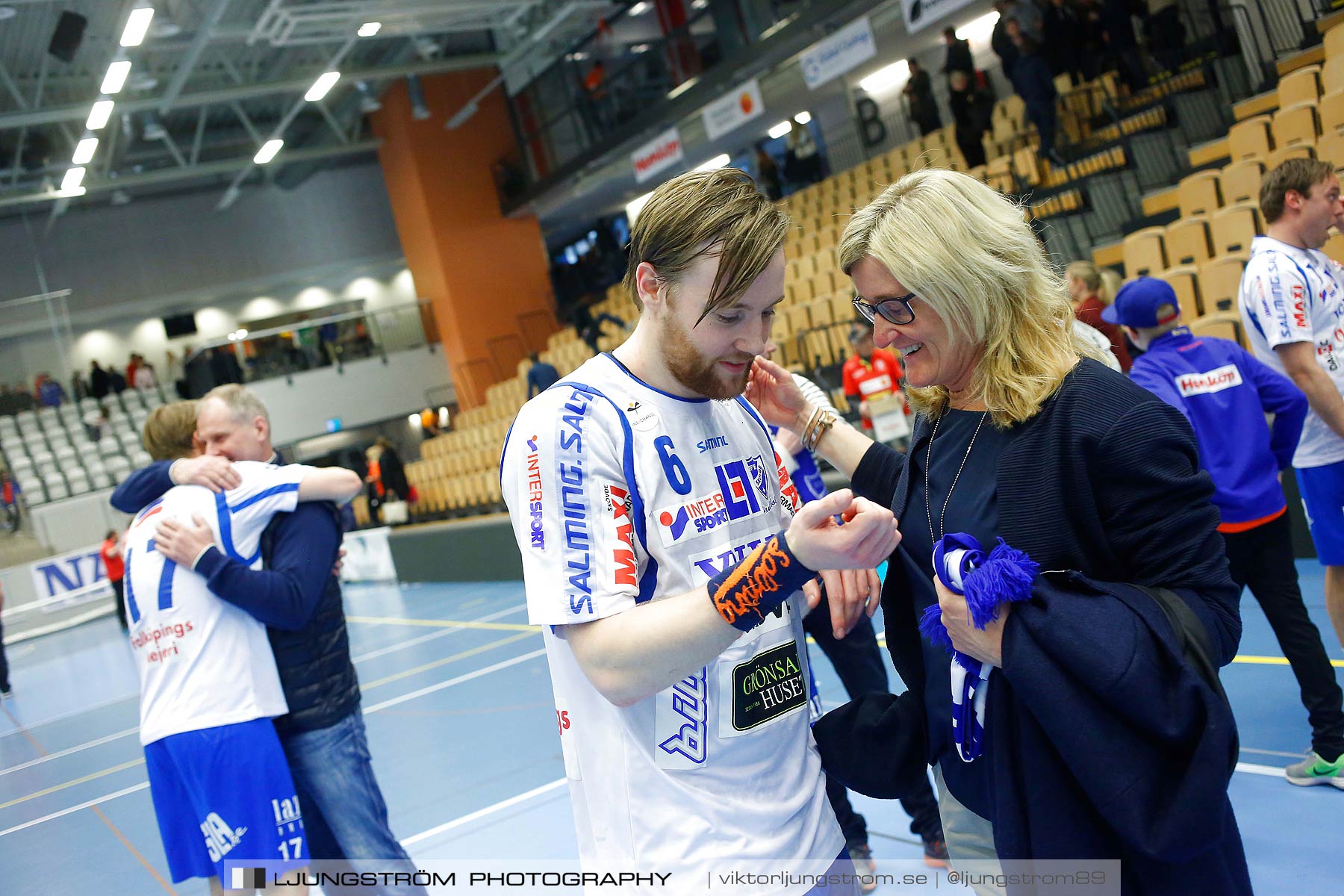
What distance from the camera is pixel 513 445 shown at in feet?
4.95

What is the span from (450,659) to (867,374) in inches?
169

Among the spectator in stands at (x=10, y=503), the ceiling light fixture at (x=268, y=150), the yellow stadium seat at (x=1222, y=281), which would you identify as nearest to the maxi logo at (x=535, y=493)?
the yellow stadium seat at (x=1222, y=281)

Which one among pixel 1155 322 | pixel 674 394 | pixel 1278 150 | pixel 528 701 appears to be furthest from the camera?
pixel 1278 150

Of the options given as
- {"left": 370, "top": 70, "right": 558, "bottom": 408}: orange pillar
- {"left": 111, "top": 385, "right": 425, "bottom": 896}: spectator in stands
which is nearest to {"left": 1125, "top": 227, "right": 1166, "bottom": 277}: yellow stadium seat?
{"left": 111, "top": 385, "right": 425, "bottom": 896}: spectator in stands

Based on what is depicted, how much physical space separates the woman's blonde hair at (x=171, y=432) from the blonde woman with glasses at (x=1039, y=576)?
2.25m

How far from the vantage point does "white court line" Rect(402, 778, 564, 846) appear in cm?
437

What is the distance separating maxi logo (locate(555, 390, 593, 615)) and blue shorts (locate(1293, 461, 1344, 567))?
9.64 feet

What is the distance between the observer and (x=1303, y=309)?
10.8 ft

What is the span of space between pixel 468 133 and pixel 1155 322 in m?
18.8

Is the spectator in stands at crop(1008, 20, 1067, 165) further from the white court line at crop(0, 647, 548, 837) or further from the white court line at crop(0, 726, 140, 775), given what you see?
the white court line at crop(0, 726, 140, 775)

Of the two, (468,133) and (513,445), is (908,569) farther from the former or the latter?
(468,133)

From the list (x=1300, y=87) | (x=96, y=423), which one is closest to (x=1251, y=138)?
(x=1300, y=87)

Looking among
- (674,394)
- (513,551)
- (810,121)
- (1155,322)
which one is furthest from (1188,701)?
(810,121)

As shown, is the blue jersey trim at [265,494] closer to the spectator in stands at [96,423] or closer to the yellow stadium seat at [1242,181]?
the yellow stadium seat at [1242,181]
